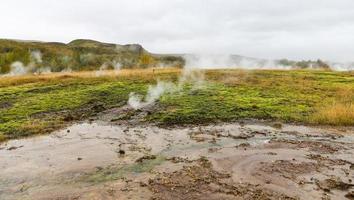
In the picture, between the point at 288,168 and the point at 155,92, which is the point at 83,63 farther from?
the point at 288,168

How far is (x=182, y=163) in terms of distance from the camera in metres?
19.0

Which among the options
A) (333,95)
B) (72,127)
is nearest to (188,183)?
(72,127)

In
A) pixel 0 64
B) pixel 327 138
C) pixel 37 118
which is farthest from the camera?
pixel 0 64

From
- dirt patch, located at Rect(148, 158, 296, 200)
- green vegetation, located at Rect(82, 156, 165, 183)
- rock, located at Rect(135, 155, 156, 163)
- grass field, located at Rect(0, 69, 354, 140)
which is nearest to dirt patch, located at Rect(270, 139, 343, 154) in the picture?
grass field, located at Rect(0, 69, 354, 140)

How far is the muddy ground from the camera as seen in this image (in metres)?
15.5

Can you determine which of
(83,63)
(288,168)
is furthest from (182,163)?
(83,63)

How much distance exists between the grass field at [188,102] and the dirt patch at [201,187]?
37.3 ft

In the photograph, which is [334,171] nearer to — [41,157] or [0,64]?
[41,157]

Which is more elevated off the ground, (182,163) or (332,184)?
(332,184)

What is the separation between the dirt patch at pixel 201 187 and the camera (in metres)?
14.9

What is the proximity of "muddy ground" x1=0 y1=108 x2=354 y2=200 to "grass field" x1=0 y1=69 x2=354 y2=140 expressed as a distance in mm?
2356

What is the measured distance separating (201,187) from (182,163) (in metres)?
3.30

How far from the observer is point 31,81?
178ft

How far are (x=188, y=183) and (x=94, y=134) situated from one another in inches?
429
